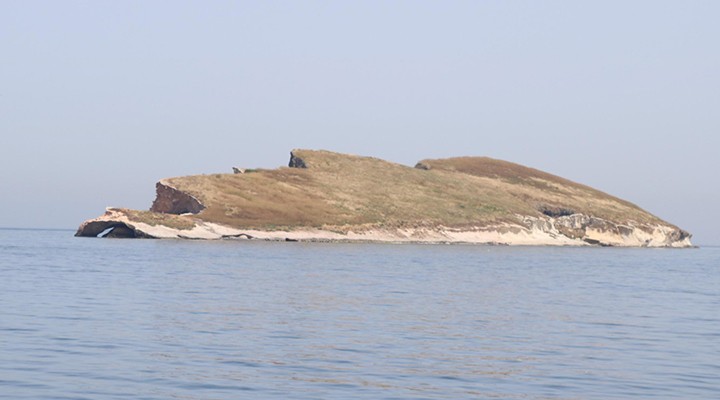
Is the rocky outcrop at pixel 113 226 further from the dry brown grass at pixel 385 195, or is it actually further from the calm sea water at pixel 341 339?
the calm sea water at pixel 341 339

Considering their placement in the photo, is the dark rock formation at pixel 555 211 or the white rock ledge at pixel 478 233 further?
the dark rock formation at pixel 555 211

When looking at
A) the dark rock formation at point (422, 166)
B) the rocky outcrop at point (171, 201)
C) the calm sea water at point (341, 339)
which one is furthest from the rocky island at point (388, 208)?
the calm sea water at point (341, 339)

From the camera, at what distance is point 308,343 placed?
21.9 m

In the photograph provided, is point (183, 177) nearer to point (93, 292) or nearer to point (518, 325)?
point (93, 292)

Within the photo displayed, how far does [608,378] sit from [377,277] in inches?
1093

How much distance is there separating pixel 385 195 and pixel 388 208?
757 centimetres

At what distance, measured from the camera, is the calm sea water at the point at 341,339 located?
16.9 metres

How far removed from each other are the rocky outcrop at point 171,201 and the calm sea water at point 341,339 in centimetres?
6804

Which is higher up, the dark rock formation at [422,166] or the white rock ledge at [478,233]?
the dark rock formation at [422,166]

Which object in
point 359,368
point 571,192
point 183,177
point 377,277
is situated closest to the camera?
point 359,368

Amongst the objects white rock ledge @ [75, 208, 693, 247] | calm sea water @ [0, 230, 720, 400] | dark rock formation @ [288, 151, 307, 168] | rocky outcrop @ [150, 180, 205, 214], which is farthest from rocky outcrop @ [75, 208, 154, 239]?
calm sea water @ [0, 230, 720, 400]

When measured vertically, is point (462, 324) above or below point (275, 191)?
below

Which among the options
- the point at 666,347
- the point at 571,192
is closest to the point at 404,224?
the point at 571,192

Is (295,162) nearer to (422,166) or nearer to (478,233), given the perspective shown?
(478,233)
